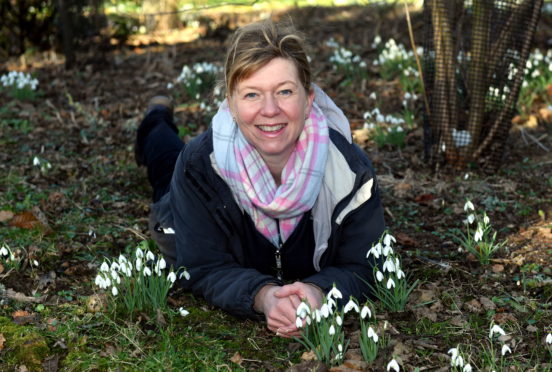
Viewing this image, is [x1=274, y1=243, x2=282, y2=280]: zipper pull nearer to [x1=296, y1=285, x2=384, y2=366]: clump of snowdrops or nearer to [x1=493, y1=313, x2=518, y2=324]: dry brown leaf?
[x1=296, y1=285, x2=384, y2=366]: clump of snowdrops

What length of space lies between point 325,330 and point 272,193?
81 centimetres

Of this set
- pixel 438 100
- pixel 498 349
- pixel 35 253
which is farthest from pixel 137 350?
pixel 438 100

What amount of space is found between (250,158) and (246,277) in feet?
1.90

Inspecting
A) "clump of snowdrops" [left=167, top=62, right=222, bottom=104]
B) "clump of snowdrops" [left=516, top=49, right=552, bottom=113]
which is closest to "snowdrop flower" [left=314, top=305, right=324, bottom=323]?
"clump of snowdrops" [left=167, top=62, right=222, bottom=104]

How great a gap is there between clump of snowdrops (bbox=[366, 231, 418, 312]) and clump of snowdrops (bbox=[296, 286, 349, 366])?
14.0 inches

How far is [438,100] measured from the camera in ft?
18.0

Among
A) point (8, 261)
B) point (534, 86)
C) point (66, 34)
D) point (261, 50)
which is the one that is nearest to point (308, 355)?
point (261, 50)

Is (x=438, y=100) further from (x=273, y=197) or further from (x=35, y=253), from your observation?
(x=35, y=253)

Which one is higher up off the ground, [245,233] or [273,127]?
[273,127]

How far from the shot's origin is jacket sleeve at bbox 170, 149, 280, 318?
3.54 metres

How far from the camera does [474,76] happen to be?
551 centimetres

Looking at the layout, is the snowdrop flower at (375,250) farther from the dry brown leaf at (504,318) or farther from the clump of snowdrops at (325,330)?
the dry brown leaf at (504,318)

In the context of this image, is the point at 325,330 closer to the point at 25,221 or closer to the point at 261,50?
the point at 261,50

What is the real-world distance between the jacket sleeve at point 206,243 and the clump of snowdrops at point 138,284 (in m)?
0.14
